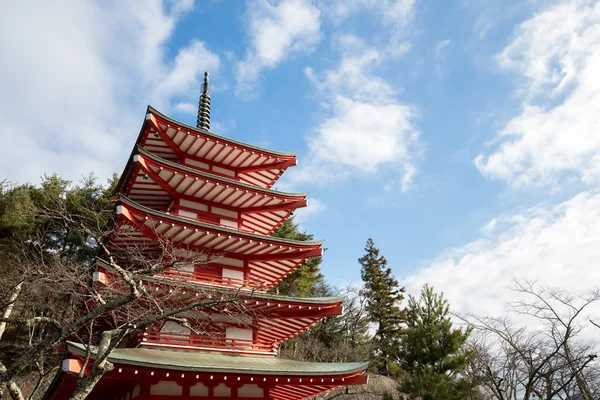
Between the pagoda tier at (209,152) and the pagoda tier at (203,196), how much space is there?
1.49 meters

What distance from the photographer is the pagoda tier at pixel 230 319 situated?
12.1m

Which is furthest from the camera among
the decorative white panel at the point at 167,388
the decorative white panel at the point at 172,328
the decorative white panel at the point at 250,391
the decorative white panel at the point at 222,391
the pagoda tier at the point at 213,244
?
the pagoda tier at the point at 213,244

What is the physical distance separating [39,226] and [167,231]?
2249 centimetres

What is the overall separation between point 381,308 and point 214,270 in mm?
27481

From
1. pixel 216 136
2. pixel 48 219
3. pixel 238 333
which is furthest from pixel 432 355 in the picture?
pixel 48 219

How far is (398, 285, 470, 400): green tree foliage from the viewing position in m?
18.0

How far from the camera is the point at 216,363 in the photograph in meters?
11.4

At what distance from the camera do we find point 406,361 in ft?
64.7

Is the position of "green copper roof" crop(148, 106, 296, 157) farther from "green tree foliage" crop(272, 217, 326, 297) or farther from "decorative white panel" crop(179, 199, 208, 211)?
"green tree foliage" crop(272, 217, 326, 297)

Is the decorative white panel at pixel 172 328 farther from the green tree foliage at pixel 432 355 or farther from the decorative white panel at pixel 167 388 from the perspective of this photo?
the green tree foliage at pixel 432 355

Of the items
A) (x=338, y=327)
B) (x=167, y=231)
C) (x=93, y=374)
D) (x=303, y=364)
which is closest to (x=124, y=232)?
(x=167, y=231)

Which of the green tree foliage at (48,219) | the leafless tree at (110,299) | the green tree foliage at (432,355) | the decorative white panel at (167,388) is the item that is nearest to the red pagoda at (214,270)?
the decorative white panel at (167,388)

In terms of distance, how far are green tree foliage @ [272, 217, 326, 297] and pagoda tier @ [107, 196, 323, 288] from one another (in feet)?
54.0

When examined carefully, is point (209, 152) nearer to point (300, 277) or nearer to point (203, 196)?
point (203, 196)
